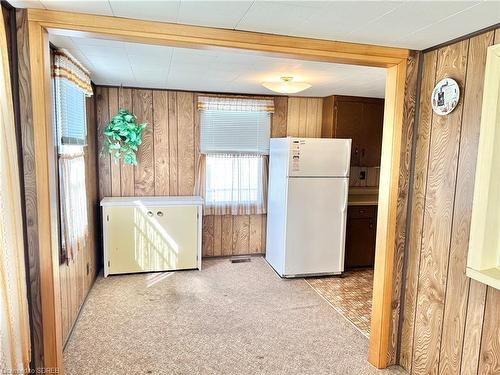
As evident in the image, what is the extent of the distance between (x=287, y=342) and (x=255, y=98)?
9.33ft

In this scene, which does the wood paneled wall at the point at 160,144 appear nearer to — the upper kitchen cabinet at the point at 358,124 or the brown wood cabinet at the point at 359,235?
the upper kitchen cabinet at the point at 358,124

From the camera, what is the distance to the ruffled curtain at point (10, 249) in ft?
4.75

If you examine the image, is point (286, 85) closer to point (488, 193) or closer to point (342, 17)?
point (342, 17)

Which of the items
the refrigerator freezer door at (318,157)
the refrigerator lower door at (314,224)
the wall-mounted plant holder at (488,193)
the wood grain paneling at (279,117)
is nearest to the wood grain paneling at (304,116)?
the wood grain paneling at (279,117)

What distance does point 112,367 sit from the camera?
2320 mm

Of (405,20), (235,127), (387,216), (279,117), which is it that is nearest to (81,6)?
(405,20)

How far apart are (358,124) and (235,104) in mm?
1542

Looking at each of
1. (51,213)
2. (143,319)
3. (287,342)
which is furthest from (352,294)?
(51,213)

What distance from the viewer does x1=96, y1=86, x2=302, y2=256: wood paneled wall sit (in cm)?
400

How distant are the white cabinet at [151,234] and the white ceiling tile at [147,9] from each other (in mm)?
2426

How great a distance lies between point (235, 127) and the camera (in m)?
4.36

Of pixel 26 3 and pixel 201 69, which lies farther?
pixel 201 69

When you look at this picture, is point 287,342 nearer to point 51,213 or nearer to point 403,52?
point 51,213

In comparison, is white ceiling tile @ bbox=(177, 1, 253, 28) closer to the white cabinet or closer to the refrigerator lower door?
the refrigerator lower door
